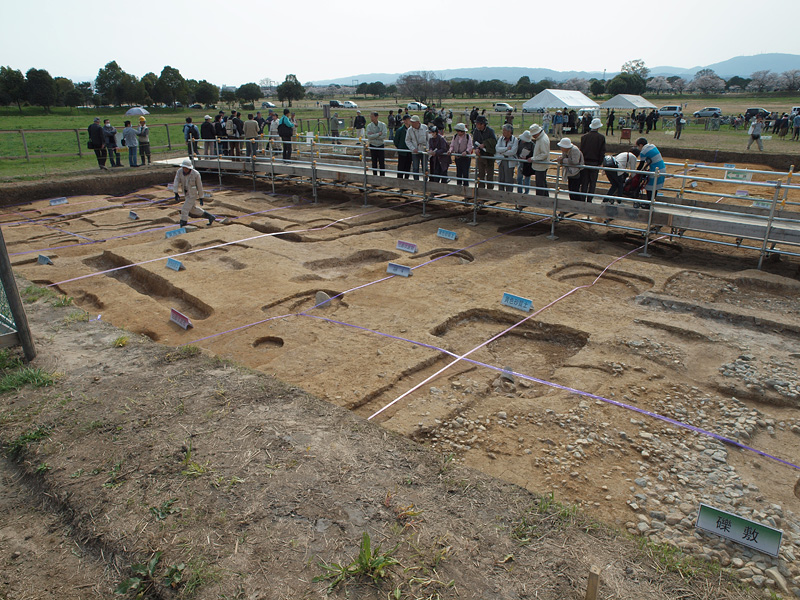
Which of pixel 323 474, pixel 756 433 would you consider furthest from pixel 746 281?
pixel 323 474

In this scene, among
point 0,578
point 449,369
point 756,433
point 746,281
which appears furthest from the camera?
point 746,281

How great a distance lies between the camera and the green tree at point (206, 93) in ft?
205

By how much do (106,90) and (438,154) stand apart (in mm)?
57407

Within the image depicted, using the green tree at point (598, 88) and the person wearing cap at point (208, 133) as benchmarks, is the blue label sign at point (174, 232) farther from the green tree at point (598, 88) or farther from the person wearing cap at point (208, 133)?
the green tree at point (598, 88)

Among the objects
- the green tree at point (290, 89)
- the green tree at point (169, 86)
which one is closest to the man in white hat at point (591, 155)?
the green tree at point (169, 86)

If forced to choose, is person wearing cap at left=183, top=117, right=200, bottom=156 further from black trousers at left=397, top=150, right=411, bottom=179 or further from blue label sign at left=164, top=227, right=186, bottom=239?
black trousers at left=397, top=150, right=411, bottom=179

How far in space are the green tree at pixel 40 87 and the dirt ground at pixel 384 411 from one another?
4799 cm

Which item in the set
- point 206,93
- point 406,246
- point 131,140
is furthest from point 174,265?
point 206,93

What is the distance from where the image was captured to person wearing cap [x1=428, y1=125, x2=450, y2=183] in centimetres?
1305


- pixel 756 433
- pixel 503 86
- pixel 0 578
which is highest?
pixel 503 86

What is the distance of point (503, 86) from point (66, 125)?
68751mm

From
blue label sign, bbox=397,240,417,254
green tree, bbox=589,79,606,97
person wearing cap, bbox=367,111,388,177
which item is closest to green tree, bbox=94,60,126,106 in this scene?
person wearing cap, bbox=367,111,388,177

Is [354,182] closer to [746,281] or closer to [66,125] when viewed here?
[746,281]

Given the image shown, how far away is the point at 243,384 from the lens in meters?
5.38
